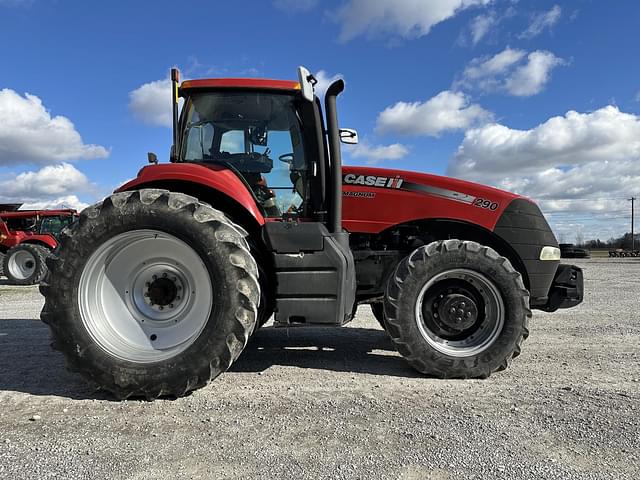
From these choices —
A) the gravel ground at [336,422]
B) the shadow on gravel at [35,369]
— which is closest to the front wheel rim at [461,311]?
the gravel ground at [336,422]

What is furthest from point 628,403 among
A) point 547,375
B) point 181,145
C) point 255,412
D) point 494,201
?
point 181,145

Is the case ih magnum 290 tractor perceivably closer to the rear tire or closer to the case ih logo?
the case ih logo

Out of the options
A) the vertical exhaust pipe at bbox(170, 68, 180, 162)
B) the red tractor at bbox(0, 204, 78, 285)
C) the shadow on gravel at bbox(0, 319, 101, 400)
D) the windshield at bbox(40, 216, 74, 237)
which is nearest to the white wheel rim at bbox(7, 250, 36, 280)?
the red tractor at bbox(0, 204, 78, 285)

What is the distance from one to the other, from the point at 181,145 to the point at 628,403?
389 cm

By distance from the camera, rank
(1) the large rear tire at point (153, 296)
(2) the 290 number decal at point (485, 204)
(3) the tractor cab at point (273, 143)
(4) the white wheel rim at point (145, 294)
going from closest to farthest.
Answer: (1) the large rear tire at point (153, 296) → (4) the white wheel rim at point (145, 294) → (3) the tractor cab at point (273, 143) → (2) the 290 number decal at point (485, 204)

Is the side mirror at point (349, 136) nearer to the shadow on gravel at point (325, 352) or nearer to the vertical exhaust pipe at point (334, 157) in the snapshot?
the vertical exhaust pipe at point (334, 157)

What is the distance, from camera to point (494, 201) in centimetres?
410

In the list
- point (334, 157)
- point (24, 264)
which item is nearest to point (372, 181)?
point (334, 157)

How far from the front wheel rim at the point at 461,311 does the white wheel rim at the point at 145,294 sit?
1747mm

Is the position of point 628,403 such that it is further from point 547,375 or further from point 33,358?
point 33,358

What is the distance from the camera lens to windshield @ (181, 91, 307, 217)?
12.8ft

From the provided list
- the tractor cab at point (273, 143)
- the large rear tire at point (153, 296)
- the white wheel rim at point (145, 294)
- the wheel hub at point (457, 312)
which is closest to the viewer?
the large rear tire at point (153, 296)

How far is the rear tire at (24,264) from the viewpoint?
12.6 metres

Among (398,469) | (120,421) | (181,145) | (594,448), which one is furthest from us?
(181,145)
